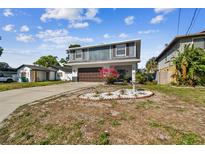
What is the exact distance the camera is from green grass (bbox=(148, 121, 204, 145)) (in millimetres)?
3020

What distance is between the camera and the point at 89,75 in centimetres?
2059

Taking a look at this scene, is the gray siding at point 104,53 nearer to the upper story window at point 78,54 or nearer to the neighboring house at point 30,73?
the upper story window at point 78,54

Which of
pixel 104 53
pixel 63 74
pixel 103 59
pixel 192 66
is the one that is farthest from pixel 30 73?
pixel 192 66

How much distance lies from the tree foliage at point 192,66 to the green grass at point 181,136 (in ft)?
34.9

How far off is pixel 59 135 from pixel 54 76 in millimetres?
29760

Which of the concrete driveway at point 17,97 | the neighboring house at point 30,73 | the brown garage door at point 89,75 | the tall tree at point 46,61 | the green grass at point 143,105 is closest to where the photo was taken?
the green grass at point 143,105

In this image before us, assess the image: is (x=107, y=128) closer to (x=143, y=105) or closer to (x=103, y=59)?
(x=143, y=105)

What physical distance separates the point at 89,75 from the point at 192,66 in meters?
12.5

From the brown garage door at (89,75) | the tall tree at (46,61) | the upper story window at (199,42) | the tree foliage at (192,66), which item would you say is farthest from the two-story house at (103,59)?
the tall tree at (46,61)

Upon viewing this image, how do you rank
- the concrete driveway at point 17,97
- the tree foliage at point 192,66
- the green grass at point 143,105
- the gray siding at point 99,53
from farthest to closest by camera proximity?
the gray siding at point 99,53, the tree foliage at point 192,66, the concrete driveway at point 17,97, the green grass at point 143,105

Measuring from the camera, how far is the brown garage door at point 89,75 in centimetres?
2005

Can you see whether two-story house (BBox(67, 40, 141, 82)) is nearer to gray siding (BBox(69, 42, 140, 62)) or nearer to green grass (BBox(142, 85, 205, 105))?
gray siding (BBox(69, 42, 140, 62))
